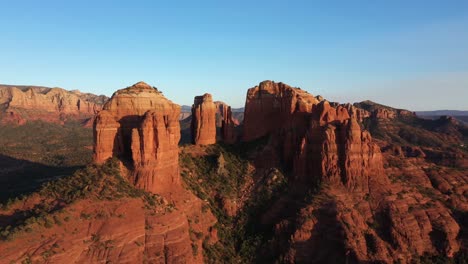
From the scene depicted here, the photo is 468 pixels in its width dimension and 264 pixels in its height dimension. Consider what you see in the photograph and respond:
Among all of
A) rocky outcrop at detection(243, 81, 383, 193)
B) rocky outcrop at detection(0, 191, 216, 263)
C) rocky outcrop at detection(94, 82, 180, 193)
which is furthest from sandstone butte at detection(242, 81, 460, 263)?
rocky outcrop at detection(94, 82, 180, 193)

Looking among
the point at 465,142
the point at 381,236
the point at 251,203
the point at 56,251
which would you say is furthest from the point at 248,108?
the point at 465,142

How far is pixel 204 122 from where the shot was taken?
8388 cm

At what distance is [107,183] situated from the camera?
56.1m

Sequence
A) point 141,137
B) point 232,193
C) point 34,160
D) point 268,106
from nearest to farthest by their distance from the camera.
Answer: point 141,137
point 232,193
point 268,106
point 34,160

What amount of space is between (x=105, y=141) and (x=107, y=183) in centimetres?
847

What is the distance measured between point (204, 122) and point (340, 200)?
33.2 m

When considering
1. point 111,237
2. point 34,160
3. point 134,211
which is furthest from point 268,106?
point 34,160

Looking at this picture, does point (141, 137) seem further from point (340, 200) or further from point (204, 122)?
point (340, 200)

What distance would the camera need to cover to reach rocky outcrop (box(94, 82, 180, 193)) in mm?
60844

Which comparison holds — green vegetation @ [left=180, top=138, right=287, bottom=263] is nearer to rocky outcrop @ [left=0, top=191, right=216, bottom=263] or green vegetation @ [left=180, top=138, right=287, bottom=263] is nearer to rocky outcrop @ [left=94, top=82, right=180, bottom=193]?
rocky outcrop @ [left=0, top=191, right=216, bottom=263]

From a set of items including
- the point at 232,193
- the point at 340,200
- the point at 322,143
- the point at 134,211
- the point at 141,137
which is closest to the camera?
the point at 134,211

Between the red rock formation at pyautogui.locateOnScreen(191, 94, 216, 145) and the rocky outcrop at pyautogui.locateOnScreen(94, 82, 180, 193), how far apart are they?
17112 millimetres

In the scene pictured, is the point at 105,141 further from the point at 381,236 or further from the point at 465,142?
the point at 465,142

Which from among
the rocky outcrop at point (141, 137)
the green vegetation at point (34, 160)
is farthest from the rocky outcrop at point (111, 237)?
the green vegetation at point (34, 160)
